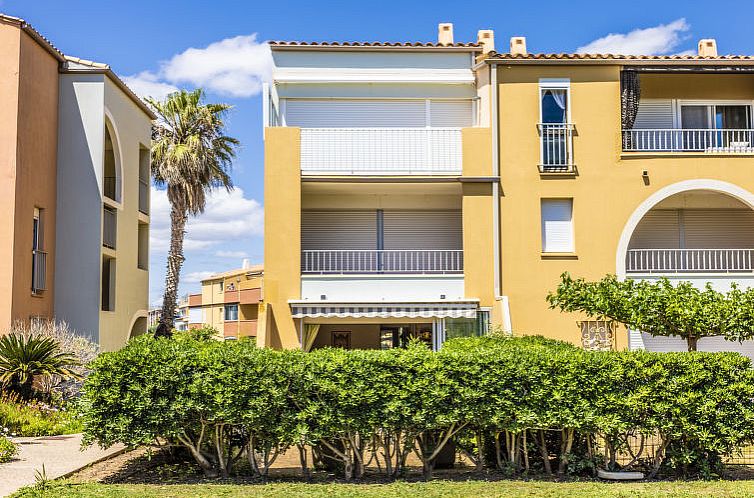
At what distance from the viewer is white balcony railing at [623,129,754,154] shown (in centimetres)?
2603

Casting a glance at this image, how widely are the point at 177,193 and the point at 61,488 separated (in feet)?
87.2

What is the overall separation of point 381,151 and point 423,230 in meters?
3.42

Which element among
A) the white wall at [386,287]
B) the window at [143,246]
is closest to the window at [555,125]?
the white wall at [386,287]

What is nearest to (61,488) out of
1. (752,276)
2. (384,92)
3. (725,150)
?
(384,92)

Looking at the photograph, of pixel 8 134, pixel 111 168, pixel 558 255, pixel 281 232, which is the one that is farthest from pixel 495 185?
pixel 111 168

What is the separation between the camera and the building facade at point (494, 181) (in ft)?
79.3

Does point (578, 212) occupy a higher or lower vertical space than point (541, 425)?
higher

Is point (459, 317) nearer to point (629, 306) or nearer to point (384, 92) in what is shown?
point (629, 306)

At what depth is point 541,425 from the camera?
480 inches

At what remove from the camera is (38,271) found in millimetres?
23078

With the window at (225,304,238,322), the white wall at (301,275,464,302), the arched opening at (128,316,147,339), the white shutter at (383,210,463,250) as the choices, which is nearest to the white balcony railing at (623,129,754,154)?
the white shutter at (383,210,463,250)

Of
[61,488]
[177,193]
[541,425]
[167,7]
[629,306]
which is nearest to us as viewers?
[61,488]

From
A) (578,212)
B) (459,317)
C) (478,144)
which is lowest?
(459,317)

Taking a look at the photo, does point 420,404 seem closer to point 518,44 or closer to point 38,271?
point 38,271
